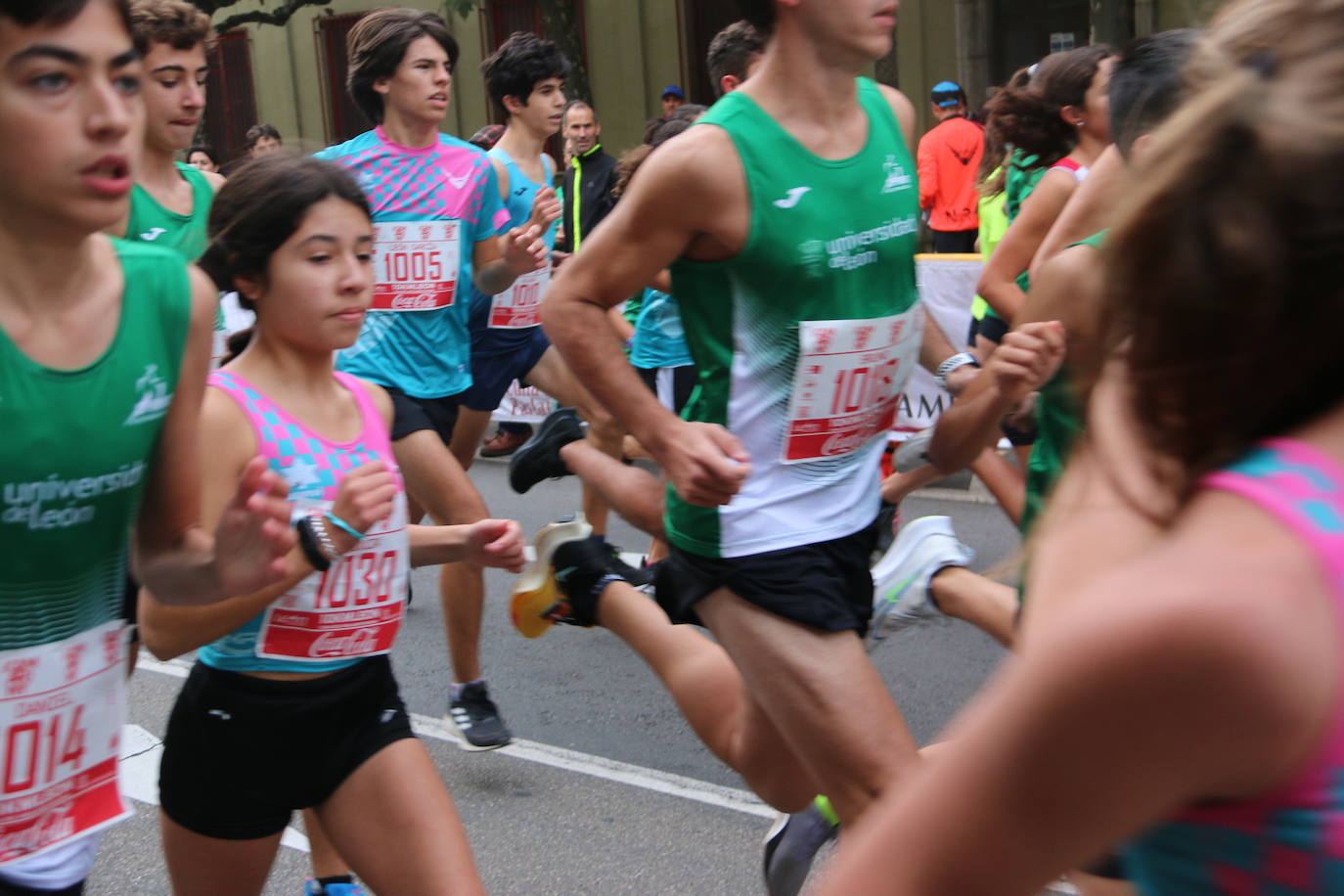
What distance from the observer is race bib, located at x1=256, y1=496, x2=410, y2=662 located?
2.64 meters

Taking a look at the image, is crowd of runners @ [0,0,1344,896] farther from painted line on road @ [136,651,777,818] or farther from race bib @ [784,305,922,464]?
painted line on road @ [136,651,777,818]

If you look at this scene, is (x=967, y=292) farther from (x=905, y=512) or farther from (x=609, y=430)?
(x=609, y=430)

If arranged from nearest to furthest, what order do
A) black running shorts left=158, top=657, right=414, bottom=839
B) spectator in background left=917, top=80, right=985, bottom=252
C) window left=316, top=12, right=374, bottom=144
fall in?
1. black running shorts left=158, top=657, right=414, bottom=839
2. spectator in background left=917, top=80, right=985, bottom=252
3. window left=316, top=12, right=374, bottom=144

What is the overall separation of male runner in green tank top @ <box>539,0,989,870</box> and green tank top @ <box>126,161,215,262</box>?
1749 millimetres

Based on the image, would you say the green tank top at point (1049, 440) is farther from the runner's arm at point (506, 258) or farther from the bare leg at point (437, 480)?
the runner's arm at point (506, 258)

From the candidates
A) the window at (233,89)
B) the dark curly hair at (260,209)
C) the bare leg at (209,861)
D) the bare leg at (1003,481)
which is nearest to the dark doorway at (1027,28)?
the bare leg at (1003,481)

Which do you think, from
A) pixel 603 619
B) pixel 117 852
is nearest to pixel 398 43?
pixel 603 619

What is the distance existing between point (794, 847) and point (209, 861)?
1.28 m

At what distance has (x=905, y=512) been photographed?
746 cm

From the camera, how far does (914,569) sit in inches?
156

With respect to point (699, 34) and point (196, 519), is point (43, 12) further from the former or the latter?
point (699, 34)

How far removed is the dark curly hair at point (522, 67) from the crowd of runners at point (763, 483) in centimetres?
263

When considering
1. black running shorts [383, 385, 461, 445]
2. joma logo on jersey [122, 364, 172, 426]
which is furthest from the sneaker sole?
joma logo on jersey [122, 364, 172, 426]

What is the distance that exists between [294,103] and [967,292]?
60.1 ft
